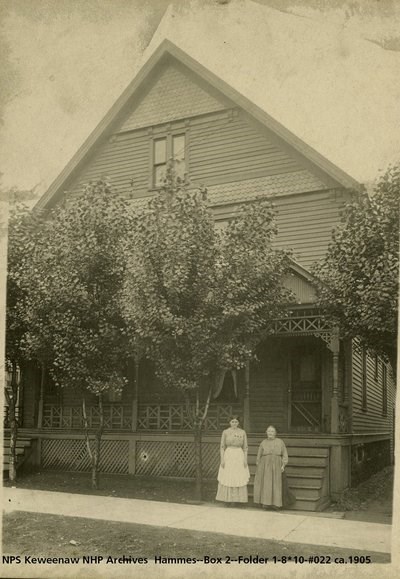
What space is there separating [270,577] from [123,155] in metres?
14.1

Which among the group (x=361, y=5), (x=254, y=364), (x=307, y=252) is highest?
(x=361, y=5)

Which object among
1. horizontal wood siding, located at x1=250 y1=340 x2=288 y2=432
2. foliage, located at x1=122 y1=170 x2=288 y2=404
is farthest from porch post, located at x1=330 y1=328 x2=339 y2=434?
horizontal wood siding, located at x1=250 y1=340 x2=288 y2=432

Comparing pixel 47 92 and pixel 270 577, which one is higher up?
pixel 47 92

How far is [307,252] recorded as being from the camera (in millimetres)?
16344

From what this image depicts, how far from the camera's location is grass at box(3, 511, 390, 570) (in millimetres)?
8273

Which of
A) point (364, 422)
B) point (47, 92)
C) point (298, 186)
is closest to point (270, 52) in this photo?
point (47, 92)

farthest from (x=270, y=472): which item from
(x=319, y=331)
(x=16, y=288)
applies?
(x=16, y=288)

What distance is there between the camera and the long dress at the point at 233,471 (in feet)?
38.3

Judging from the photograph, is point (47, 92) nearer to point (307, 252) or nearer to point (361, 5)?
point (361, 5)

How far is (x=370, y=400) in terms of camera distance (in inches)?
755

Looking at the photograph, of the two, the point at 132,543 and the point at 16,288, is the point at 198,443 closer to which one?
the point at 132,543

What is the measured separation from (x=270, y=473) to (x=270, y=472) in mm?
18

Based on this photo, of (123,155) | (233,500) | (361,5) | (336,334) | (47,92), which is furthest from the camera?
(123,155)

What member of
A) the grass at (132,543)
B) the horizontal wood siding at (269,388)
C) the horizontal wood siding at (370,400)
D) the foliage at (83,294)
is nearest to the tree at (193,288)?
the foliage at (83,294)
